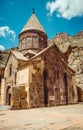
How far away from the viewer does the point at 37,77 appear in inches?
563

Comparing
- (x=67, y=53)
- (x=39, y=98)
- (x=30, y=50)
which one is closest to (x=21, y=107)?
(x=39, y=98)

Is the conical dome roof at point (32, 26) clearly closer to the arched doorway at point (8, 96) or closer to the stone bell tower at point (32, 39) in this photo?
the stone bell tower at point (32, 39)

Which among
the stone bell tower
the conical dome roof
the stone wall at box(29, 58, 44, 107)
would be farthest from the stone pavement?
the conical dome roof

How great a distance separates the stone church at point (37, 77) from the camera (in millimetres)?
13156

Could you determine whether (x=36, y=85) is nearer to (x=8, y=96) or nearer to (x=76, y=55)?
(x=8, y=96)

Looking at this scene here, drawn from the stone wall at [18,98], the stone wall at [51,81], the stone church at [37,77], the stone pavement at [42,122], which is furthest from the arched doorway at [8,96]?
the stone pavement at [42,122]

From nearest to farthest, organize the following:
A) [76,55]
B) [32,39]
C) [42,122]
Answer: [42,122] < [32,39] < [76,55]

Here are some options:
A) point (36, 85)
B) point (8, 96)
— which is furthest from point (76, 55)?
point (36, 85)

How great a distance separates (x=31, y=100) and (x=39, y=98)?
1025 millimetres

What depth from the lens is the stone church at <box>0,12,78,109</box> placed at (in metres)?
13.2

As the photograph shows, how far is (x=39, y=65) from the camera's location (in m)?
15.0

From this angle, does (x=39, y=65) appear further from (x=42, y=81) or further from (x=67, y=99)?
(x=67, y=99)

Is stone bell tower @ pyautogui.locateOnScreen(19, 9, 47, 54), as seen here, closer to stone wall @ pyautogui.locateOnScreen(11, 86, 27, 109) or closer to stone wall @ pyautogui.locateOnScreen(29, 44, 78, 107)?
stone wall @ pyautogui.locateOnScreen(29, 44, 78, 107)

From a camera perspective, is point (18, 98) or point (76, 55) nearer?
point (18, 98)
